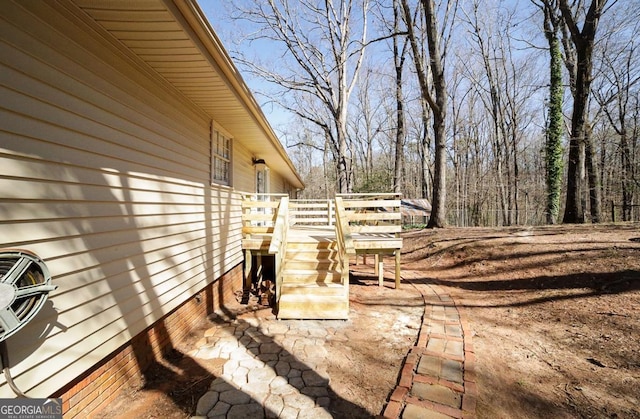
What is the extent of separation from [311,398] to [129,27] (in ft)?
11.6

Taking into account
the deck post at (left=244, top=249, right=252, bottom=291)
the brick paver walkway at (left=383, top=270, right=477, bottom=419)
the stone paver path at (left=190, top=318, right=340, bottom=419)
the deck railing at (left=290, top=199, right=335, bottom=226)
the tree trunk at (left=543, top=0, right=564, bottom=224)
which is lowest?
the stone paver path at (left=190, top=318, right=340, bottom=419)

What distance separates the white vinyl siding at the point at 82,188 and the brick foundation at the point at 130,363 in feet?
0.35

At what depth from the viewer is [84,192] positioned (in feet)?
7.38

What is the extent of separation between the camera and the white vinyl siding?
69.4 inches

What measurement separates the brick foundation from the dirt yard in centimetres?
12

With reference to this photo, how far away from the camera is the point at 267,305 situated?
4852 millimetres

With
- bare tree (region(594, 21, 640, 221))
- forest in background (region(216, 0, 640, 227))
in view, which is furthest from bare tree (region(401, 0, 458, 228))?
bare tree (region(594, 21, 640, 221))

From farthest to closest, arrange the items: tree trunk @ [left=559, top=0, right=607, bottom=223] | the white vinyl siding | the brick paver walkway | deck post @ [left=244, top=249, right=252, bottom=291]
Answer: tree trunk @ [left=559, top=0, right=607, bottom=223] < deck post @ [left=244, top=249, right=252, bottom=291] < the brick paver walkway < the white vinyl siding

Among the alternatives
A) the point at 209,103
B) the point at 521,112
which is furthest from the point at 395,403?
the point at 521,112

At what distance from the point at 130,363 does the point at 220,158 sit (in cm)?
351

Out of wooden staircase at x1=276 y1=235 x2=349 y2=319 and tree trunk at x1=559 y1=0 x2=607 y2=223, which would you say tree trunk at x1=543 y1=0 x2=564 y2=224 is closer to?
tree trunk at x1=559 y1=0 x2=607 y2=223

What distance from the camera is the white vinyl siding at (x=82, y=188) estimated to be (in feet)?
5.78

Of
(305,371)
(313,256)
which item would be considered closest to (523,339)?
(305,371)

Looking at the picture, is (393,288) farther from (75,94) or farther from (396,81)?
(396,81)
